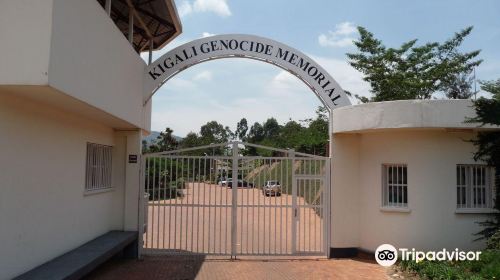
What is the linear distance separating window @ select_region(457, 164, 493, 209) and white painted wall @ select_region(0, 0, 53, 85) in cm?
893

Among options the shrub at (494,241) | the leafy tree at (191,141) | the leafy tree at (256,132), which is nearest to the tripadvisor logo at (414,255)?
the shrub at (494,241)

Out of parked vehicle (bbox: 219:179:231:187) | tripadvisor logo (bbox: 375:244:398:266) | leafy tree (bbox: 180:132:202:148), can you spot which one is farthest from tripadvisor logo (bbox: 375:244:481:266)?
leafy tree (bbox: 180:132:202:148)

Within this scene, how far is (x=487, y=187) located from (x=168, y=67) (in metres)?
8.07

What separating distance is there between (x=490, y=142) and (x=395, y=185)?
7.35 feet

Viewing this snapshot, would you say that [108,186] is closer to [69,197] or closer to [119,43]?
[69,197]

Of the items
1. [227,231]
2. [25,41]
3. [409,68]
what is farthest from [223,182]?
[409,68]

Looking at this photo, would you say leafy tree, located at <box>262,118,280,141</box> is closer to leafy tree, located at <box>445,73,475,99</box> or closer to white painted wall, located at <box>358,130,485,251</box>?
leafy tree, located at <box>445,73,475,99</box>

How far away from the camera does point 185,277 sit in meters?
8.82

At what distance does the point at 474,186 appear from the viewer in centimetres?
1037

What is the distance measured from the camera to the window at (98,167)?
31.2ft

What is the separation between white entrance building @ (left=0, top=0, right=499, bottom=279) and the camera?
18.8 feet

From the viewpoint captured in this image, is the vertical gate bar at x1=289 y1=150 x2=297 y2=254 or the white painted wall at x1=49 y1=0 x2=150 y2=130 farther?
the vertical gate bar at x1=289 y1=150 x2=297 y2=254

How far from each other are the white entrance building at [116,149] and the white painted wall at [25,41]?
1 centimetres

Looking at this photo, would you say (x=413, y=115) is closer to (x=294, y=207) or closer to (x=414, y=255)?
(x=414, y=255)
